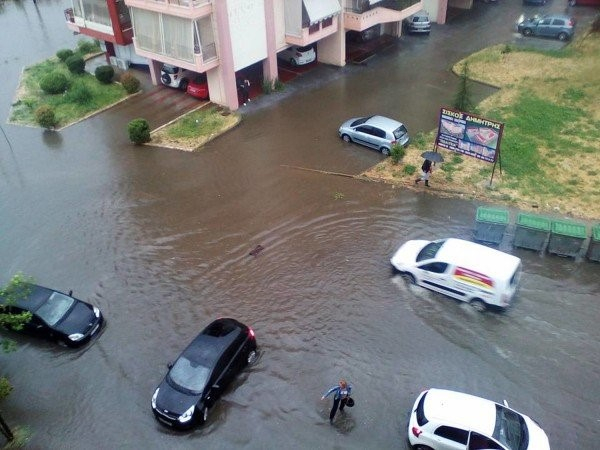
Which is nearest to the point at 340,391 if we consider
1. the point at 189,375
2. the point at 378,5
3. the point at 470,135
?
the point at 189,375

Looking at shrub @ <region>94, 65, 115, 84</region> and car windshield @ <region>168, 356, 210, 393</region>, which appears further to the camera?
shrub @ <region>94, 65, 115, 84</region>

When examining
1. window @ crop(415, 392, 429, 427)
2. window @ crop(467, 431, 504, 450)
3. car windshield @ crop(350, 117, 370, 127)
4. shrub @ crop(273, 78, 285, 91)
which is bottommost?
window @ crop(415, 392, 429, 427)

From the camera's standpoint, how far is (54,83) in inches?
1155

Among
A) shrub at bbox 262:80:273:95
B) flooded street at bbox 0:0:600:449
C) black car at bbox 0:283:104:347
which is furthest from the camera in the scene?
shrub at bbox 262:80:273:95

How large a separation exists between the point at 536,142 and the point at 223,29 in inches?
592

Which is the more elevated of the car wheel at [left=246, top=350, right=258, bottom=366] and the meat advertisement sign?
the meat advertisement sign

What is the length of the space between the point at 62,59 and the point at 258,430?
3023cm

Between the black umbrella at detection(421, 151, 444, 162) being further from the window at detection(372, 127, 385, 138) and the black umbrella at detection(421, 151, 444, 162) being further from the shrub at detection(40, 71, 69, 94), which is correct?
the shrub at detection(40, 71, 69, 94)

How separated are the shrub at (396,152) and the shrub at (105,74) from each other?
58.7 feet

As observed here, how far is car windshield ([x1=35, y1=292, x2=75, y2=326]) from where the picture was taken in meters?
14.7

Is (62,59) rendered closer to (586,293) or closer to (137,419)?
(137,419)

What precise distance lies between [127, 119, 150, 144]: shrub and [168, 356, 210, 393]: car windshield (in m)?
13.6

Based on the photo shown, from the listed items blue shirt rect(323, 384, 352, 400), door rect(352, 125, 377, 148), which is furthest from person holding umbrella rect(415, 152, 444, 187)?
blue shirt rect(323, 384, 352, 400)

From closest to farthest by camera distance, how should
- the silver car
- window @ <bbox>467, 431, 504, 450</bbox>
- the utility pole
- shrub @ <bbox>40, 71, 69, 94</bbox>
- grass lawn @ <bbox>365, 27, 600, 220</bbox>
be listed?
window @ <bbox>467, 431, 504, 450</bbox> < the utility pole < grass lawn @ <bbox>365, 27, 600, 220</bbox> < the silver car < shrub @ <bbox>40, 71, 69, 94</bbox>
